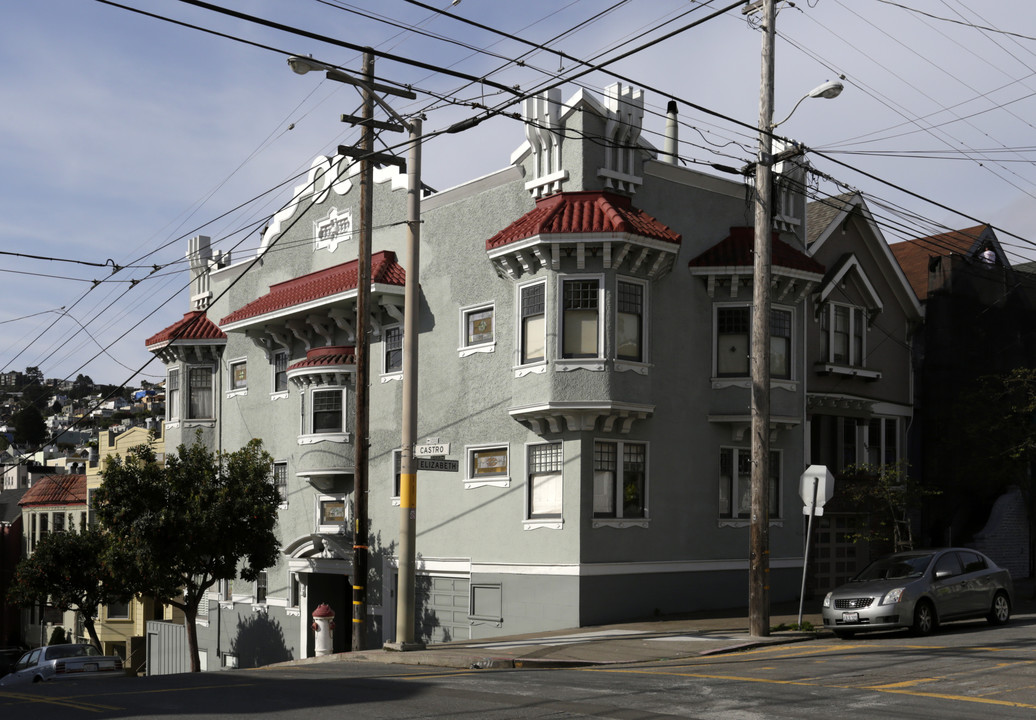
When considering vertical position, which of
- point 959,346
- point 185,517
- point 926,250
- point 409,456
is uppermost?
point 926,250

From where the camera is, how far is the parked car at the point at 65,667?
91.2 ft

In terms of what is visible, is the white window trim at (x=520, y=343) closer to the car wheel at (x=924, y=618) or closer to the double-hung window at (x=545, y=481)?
the double-hung window at (x=545, y=481)

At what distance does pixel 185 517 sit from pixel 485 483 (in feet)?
25.0

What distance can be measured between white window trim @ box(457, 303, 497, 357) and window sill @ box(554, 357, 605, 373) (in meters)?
2.56

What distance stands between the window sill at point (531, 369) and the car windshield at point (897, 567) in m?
7.37

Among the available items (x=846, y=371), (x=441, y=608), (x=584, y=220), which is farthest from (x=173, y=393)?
(x=846, y=371)

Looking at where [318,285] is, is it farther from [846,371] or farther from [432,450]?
[846,371]

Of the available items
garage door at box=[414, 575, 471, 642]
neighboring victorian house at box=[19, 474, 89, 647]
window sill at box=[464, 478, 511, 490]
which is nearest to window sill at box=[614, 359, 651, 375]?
window sill at box=[464, 478, 511, 490]

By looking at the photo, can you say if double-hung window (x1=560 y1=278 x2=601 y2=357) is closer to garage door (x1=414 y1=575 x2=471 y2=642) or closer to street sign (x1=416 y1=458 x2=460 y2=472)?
street sign (x1=416 y1=458 x2=460 y2=472)

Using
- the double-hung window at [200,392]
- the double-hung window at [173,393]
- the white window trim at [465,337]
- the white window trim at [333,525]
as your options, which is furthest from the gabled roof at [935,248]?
the double-hung window at [173,393]

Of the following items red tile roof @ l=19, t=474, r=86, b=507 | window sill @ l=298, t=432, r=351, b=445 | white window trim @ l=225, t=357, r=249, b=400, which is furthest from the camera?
red tile roof @ l=19, t=474, r=86, b=507

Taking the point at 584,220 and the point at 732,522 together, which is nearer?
the point at 584,220

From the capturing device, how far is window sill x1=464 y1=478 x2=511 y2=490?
81.1 ft

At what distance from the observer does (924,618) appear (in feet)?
62.3
